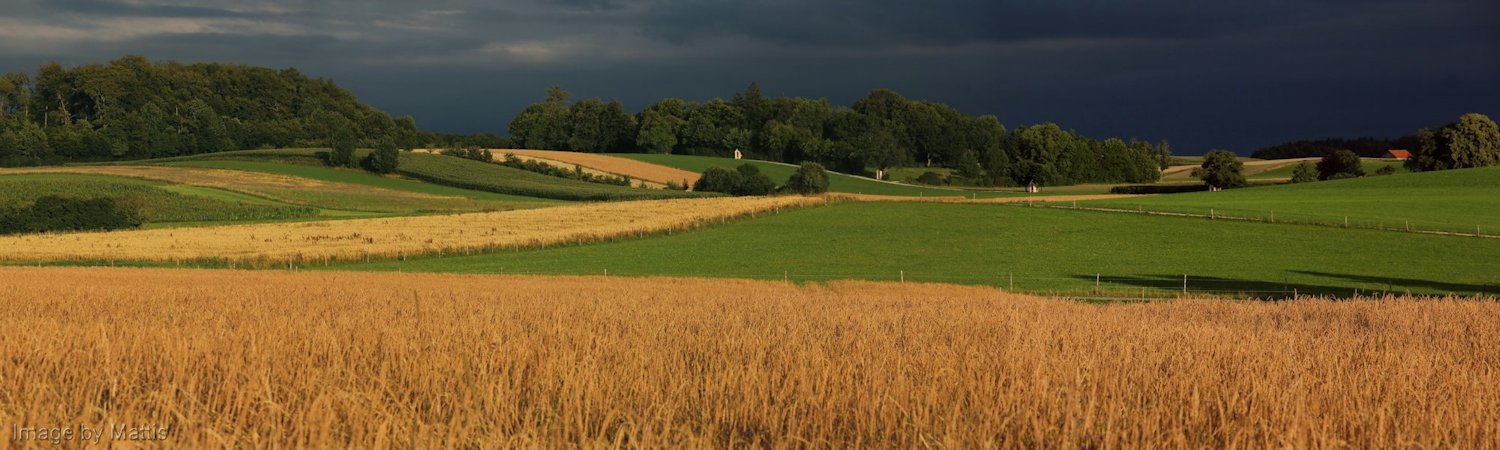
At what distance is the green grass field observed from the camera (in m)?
74.2

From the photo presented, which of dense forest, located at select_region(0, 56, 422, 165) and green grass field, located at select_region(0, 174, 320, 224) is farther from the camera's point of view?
dense forest, located at select_region(0, 56, 422, 165)

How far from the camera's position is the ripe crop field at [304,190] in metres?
85.6

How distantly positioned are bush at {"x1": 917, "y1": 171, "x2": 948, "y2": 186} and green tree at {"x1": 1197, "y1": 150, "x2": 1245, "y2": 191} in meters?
35.8

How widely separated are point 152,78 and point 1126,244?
5494 inches

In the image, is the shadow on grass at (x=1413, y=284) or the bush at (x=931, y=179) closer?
the shadow on grass at (x=1413, y=284)

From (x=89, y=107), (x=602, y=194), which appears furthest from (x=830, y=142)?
(x=89, y=107)

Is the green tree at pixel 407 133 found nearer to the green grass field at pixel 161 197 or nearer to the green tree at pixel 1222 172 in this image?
the green grass field at pixel 161 197

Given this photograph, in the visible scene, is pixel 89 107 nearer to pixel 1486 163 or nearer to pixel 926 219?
pixel 926 219

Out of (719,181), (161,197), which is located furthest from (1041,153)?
(161,197)

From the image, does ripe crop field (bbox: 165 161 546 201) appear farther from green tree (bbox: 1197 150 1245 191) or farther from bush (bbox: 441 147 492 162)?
green tree (bbox: 1197 150 1245 191)

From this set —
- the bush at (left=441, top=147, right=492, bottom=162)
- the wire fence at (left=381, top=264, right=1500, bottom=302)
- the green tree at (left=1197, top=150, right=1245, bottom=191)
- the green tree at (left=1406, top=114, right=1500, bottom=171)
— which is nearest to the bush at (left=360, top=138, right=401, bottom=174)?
the bush at (left=441, top=147, right=492, bottom=162)

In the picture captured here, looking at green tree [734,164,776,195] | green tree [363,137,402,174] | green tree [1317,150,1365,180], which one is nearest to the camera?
green tree [734,164,776,195]

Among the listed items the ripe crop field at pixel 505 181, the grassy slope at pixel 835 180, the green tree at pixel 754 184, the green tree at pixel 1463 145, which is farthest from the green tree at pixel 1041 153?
the ripe crop field at pixel 505 181

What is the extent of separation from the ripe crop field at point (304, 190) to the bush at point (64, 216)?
699 inches
